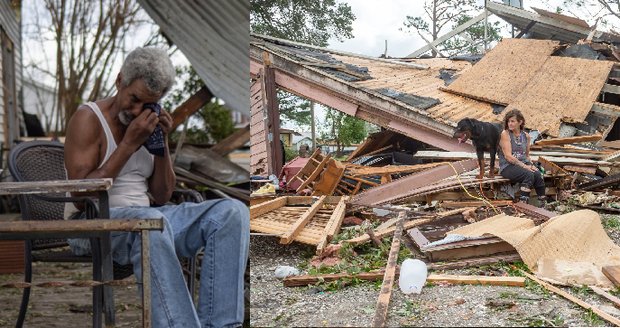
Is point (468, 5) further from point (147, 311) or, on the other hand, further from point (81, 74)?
point (81, 74)

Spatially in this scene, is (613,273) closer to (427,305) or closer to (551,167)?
(551,167)

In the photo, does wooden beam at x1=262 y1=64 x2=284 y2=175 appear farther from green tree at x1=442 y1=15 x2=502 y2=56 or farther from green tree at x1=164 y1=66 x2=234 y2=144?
green tree at x1=164 y1=66 x2=234 y2=144

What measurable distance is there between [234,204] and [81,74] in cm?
798

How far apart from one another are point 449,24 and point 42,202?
177 centimetres

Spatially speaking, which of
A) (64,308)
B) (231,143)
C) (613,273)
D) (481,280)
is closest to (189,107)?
(231,143)

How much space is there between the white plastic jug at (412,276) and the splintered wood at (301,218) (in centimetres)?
21

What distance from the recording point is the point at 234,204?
2424 mm

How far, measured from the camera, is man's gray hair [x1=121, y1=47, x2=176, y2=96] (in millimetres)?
2529

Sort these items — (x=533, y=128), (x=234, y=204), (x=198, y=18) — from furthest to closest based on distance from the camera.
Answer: (x=198, y=18)
(x=234, y=204)
(x=533, y=128)

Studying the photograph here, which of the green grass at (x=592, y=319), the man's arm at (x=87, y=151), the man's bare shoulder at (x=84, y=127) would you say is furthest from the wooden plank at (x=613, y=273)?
the man's bare shoulder at (x=84, y=127)

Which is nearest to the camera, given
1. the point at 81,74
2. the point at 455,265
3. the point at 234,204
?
the point at 455,265

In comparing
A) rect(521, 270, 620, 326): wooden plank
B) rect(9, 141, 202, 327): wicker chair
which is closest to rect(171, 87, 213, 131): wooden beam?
rect(9, 141, 202, 327): wicker chair

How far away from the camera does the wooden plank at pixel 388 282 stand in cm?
175

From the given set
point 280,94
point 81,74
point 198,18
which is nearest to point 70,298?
point 198,18
